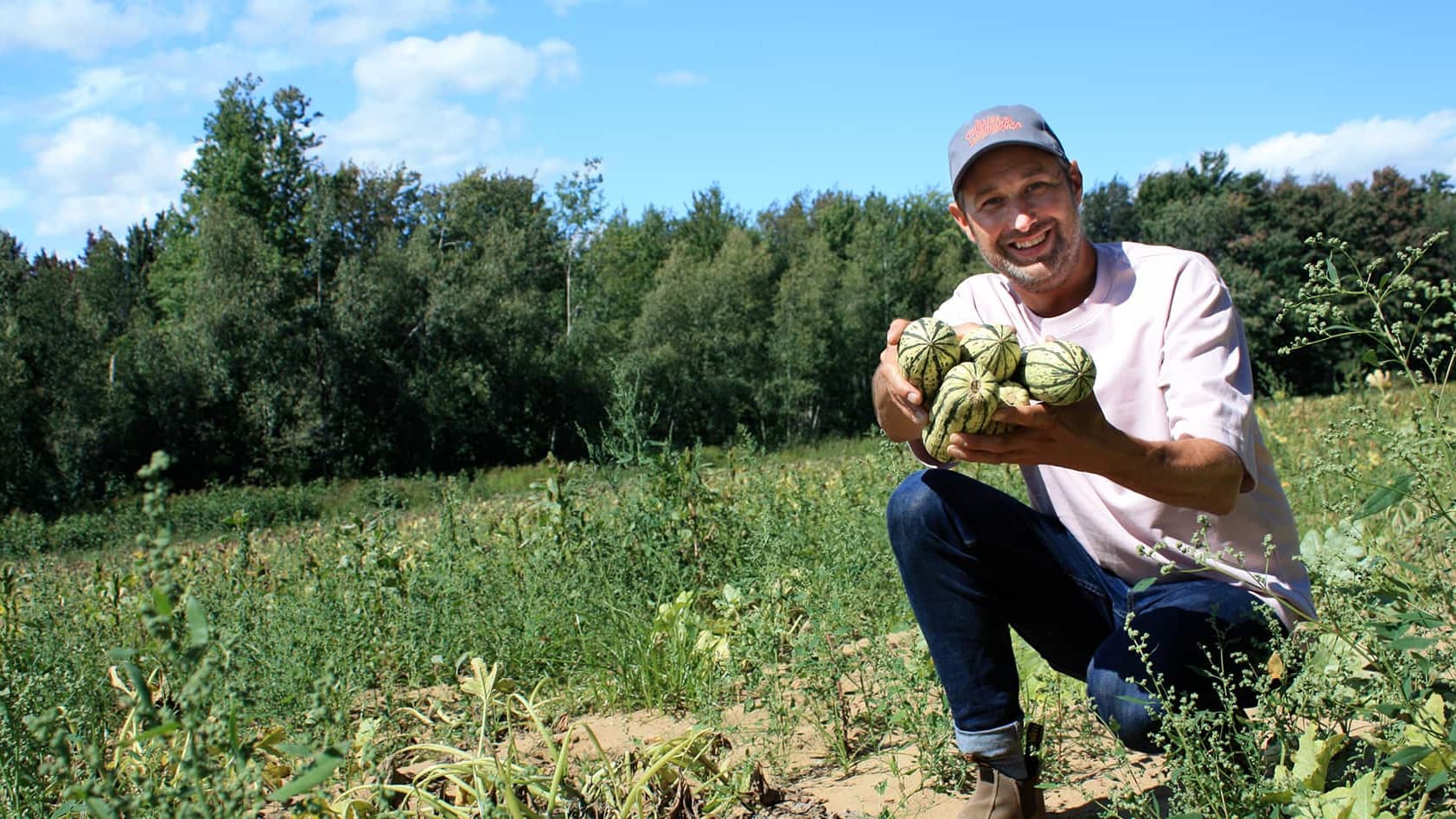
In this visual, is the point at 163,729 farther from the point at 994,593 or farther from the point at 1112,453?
the point at 994,593

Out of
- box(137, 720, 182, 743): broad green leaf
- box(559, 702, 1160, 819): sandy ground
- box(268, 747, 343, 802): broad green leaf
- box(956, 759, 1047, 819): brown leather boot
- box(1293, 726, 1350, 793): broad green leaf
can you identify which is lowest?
box(559, 702, 1160, 819): sandy ground

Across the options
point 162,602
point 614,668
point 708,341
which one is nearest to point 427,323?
point 708,341

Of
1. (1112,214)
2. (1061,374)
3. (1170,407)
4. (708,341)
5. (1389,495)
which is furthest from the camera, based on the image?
(1112,214)

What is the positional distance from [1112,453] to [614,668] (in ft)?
7.12

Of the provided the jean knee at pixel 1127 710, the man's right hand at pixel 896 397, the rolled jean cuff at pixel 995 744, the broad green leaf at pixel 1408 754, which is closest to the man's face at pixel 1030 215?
the man's right hand at pixel 896 397

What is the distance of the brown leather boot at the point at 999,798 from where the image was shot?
251 cm

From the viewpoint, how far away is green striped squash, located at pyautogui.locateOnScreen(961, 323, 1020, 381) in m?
2.22

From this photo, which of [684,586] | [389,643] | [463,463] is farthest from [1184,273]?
[463,463]

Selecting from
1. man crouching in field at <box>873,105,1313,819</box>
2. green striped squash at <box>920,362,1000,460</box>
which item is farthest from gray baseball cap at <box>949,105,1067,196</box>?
green striped squash at <box>920,362,1000,460</box>

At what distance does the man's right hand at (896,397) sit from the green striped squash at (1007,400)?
0.80 feet

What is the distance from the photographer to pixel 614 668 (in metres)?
3.75

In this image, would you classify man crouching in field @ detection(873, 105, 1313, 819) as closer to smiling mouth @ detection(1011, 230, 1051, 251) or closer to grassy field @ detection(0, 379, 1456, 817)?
smiling mouth @ detection(1011, 230, 1051, 251)

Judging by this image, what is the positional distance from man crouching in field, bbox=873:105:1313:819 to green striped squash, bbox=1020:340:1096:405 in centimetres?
4

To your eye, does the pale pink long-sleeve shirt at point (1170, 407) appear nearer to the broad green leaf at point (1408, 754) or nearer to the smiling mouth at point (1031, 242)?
the smiling mouth at point (1031, 242)
